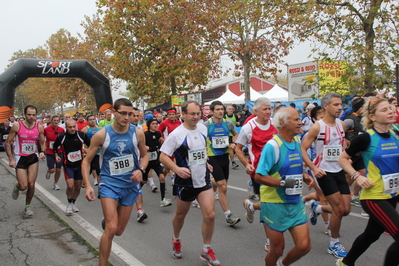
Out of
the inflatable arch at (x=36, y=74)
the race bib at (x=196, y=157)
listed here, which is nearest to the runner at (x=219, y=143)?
the race bib at (x=196, y=157)

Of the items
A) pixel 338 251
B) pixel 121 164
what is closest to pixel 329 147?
pixel 338 251

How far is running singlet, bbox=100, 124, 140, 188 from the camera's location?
4.46 metres

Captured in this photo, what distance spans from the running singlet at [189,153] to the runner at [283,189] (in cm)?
118

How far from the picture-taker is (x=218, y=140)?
22.8 ft

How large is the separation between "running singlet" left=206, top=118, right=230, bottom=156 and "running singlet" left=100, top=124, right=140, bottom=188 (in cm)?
250

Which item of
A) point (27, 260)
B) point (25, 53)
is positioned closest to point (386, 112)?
point (27, 260)

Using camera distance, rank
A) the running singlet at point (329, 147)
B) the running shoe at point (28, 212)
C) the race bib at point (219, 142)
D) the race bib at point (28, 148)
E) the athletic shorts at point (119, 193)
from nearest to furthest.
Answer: the athletic shorts at point (119, 193)
the running singlet at point (329, 147)
the race bib at point (219, 142)
the running shoe at point (28, 212)
the race bib at point (28, 148)

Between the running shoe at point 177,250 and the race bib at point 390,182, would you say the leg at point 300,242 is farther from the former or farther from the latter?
the running shoe at point 177,250

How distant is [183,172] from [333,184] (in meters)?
1.85

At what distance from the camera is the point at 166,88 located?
29344 millimetres

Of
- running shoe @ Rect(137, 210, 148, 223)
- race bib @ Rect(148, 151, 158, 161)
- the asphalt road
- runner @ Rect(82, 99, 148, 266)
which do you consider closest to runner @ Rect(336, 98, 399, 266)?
the asphalt road

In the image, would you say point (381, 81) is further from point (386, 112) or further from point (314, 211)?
point (386, 112)

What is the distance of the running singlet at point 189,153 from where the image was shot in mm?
4762

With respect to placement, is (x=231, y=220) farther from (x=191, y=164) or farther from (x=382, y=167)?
(x=382, y=167)
